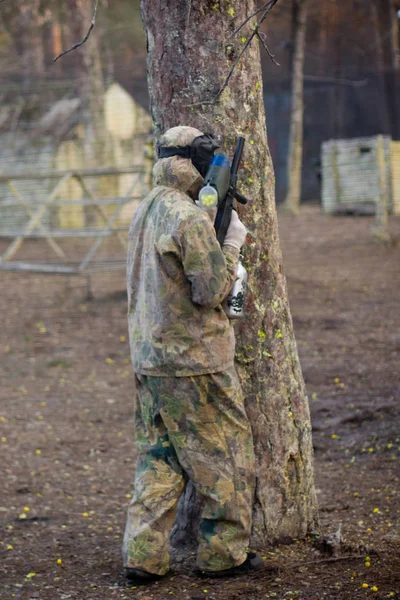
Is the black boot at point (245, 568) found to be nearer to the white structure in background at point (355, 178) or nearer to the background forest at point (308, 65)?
the white structure in background at point (355, 178)

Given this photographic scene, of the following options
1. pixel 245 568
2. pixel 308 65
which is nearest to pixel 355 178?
pixel 308 65

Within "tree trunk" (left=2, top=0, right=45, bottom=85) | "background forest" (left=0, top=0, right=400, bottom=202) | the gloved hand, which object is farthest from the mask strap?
"tree trunk" (left=2, top=0, right=45, bottom=85)

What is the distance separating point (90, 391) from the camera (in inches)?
301

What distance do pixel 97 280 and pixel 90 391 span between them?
5413 mm

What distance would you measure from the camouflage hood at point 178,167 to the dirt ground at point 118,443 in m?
1.67

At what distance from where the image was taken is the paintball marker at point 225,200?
3441 millimetres

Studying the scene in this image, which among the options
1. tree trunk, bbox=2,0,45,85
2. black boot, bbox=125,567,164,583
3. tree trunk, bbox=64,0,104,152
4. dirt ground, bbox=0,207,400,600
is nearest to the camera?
black boot, bbox=125,567,164,583

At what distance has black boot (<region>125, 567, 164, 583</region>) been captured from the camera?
3.63 meters

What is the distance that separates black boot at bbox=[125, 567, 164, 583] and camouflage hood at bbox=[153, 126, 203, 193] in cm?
159

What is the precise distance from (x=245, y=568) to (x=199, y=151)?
176 cm

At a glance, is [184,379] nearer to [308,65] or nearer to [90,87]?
[90,87]

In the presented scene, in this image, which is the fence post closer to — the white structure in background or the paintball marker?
the white structure in background

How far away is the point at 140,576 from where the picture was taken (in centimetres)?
364

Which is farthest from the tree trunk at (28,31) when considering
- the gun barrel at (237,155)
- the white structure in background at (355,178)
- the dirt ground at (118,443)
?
the gun barrel at (237,155)
